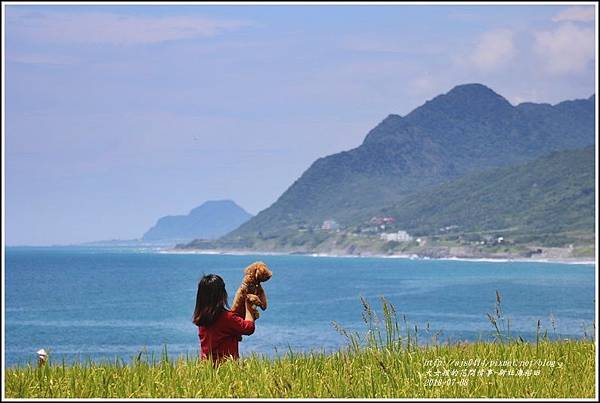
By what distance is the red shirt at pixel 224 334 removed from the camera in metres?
8.05

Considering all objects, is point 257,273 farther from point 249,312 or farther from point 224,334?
point 224,334

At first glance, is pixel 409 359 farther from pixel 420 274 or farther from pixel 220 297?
A: pixel 420 274

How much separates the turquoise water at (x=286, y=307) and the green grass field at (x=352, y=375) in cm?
4313

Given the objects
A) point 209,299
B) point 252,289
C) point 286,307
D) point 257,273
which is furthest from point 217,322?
point 286,307

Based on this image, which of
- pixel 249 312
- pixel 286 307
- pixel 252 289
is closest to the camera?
pixel 252 289

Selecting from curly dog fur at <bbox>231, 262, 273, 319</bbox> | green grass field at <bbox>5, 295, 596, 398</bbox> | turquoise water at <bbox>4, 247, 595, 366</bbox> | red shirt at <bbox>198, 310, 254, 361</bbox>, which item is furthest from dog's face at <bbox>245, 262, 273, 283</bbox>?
turquoise water at <bbox>4, 247, 595, 366</bbox>

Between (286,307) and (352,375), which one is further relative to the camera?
(286,307)

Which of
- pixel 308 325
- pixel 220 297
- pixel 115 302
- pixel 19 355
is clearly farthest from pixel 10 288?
pixel 220 297

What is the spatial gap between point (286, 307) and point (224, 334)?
115 metres

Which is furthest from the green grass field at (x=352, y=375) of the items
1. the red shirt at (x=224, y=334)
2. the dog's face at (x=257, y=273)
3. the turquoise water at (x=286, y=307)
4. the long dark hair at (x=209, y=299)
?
the turquoise water at (x=286, y=307)

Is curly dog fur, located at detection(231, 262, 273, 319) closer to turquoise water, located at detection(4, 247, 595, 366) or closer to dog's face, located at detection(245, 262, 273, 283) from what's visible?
dog's face, located at detection(245, 262, 273, 283)

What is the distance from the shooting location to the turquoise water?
83875mm

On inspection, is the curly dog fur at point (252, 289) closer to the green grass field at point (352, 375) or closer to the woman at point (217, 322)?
the woman at point (217, 322)

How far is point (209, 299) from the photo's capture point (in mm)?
7961
